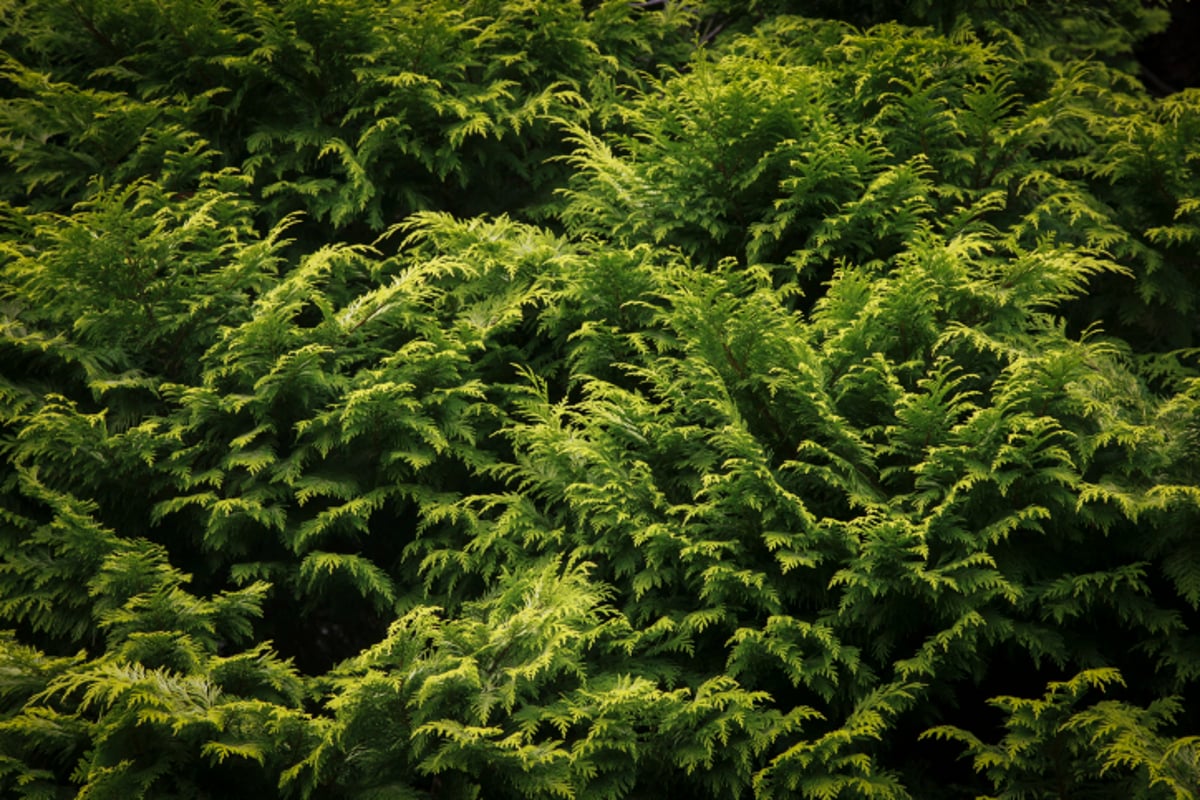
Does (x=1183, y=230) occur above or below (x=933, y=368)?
above

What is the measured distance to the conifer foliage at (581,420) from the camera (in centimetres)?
345

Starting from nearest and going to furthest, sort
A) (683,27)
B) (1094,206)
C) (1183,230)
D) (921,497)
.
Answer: (921,497) < (1183,230) < (1094,206) < (683,27)

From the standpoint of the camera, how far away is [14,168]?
5105mm

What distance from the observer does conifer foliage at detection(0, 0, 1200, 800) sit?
345 centimetres

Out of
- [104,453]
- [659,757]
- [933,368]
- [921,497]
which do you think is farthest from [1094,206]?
[104,453]

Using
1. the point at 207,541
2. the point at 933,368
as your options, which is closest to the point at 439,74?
the point at 207,541

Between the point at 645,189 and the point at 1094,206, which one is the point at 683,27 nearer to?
the point at 645,189

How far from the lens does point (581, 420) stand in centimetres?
398

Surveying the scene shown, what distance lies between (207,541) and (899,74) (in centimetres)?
441

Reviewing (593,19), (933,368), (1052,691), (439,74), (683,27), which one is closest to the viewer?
(1052,691)

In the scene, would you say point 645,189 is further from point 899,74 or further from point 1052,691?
point 1052,691

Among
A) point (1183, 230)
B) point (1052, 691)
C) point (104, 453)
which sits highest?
point (1183, 230)

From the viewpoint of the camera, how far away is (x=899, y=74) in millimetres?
4910

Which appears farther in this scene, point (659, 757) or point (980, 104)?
point (980, 104)
